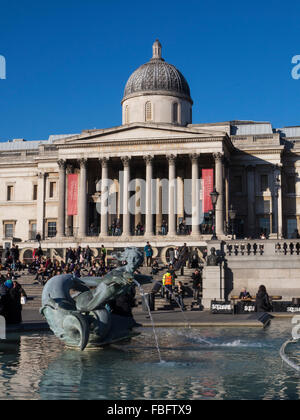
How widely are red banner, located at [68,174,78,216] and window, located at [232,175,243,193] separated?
49.1 feet

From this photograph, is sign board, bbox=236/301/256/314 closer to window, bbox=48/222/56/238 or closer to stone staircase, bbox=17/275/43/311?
stone staircase, bbox=17/275/43/311

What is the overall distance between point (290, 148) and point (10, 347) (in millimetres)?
47928

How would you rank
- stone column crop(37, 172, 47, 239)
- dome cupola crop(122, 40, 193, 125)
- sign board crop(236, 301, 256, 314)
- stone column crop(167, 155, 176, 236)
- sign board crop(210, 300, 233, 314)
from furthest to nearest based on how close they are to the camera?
stone column crop(37, 172, 47, 239) → dome cupola crop(122, 40, 193, 125) → stone column crop(167, 155, 176, 236) → sign board crop(210, 300, 233, 314) → sign board crop(236, 301, 256, 314)

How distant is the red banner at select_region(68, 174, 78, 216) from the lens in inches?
2099

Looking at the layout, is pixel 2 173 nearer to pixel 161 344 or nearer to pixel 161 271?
pixel 161 271

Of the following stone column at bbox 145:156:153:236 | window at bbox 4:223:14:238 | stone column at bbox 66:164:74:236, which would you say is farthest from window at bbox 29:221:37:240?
stone column at bbox 145:156:153:236

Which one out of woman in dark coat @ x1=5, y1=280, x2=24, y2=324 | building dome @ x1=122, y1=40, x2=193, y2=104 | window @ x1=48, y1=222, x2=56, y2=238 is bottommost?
woman in dark coat @ x1=5, y1=280, x2=24, y2=324

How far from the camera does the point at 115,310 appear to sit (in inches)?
638

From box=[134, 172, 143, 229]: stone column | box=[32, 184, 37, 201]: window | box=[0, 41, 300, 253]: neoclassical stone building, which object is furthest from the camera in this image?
box=[32, 184, 37, 201]: window

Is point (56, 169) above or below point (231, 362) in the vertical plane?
above

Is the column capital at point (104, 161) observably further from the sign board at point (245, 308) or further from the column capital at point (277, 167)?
the sign board at point (245, 308)

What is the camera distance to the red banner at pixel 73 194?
175 feet

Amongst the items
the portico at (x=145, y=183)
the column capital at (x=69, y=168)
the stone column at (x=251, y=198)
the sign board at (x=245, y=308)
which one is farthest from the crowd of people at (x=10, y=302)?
the stone column at (x=251, y=198)

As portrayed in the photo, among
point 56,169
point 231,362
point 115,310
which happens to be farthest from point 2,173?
point 231,362
